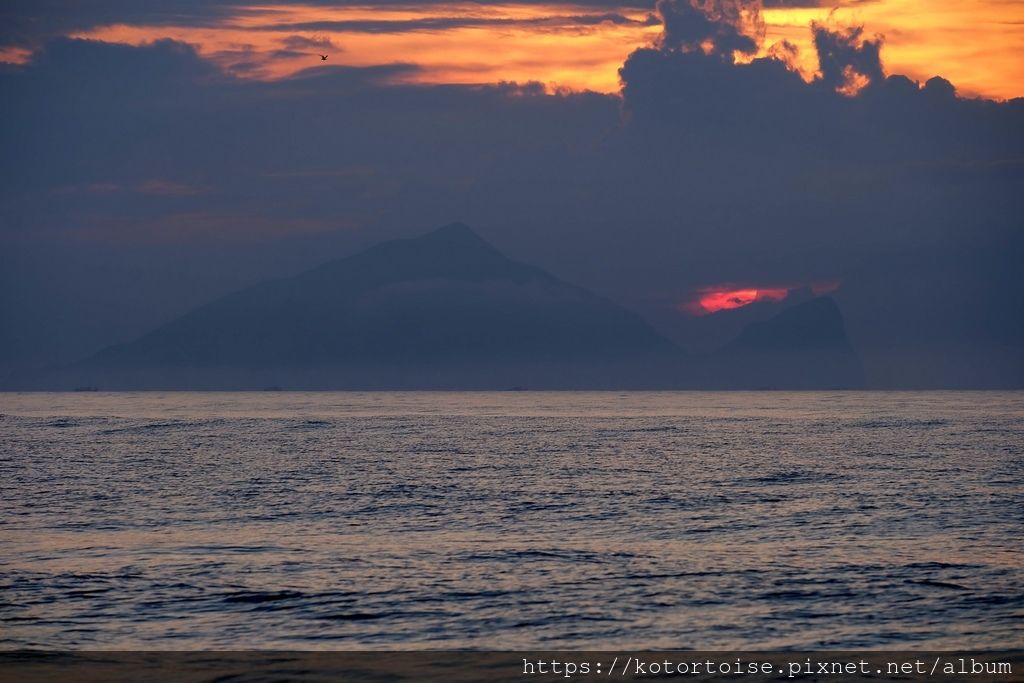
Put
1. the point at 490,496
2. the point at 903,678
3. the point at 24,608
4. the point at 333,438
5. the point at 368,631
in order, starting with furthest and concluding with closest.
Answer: the point at 333,438
the point at 490,496
the point at 24,608
the point at 368,631
the point at 903,678

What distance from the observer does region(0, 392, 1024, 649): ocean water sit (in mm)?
24000

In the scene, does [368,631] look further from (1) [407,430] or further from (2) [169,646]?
(1) [407,430]

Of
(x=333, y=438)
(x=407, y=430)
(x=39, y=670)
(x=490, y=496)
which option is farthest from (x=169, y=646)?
(x=407, y=430)

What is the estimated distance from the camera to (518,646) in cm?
2256

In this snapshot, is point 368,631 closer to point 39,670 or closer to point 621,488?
point 39,670

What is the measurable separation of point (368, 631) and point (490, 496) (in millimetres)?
28582

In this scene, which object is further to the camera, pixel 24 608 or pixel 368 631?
pixel 24 608

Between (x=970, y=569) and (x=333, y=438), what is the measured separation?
88743 millimetres

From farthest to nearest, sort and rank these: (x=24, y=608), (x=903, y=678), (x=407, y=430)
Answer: (x=407, y=430) < (x=24, y=608) < (x=903, y=678)

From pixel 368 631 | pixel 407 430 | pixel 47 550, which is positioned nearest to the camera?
pixel 368 631

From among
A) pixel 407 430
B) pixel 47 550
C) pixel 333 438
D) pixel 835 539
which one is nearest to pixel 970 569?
pixel 835 539

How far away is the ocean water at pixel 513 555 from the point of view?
78.7 feet

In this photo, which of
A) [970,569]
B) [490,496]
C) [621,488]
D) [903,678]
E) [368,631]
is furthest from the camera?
[621,488]

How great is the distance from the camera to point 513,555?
111 ft
